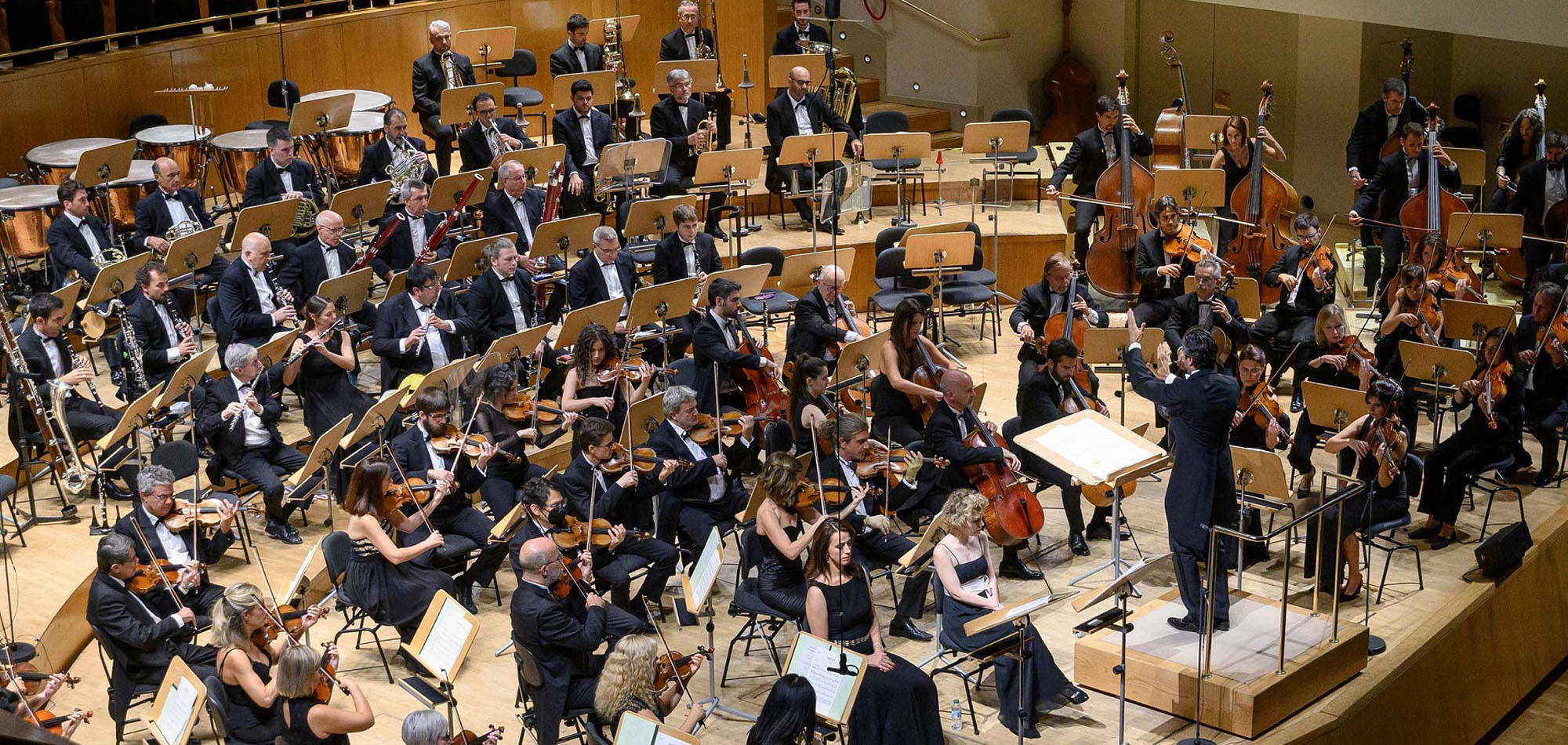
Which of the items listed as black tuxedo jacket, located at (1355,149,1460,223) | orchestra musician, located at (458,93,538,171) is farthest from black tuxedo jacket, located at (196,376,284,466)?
black tuxedo jacket, located at (1355,149,1460,223)

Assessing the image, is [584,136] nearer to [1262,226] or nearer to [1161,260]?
[1161,260]

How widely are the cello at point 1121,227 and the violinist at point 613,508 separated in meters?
3.71

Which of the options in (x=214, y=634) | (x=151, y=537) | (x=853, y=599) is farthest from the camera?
(x=151, y=537)

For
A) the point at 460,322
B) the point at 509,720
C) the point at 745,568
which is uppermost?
the point at 460,322

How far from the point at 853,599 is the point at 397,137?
5.30 metres

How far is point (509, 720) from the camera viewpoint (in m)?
5.86

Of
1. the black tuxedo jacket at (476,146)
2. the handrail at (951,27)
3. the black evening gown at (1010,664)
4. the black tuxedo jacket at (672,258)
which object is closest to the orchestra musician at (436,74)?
the black tuxedo jacket at (476,146)

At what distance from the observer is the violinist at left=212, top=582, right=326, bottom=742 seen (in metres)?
4.91

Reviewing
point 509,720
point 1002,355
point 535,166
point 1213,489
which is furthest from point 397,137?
point 1213,489

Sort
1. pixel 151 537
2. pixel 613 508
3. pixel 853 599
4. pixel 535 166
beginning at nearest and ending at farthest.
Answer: pixel 853 599 → pixel 151 537 → pixel 613 508 → pixel 535 166

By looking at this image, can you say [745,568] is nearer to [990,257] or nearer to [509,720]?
[509,720]

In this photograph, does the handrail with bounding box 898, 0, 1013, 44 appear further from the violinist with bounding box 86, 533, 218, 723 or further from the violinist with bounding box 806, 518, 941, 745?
the violinist with bounding box 86, 533, 218, 723

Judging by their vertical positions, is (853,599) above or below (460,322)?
below

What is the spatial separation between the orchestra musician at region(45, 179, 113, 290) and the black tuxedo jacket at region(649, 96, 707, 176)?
357 centimetres
